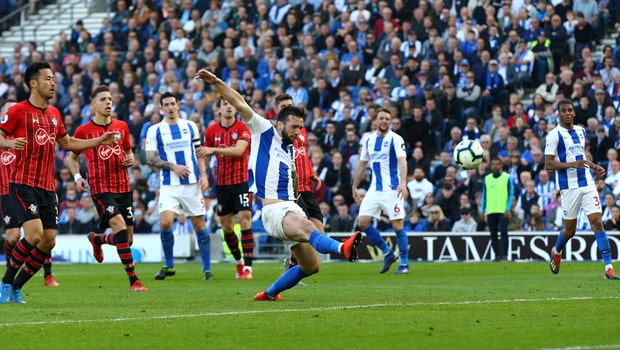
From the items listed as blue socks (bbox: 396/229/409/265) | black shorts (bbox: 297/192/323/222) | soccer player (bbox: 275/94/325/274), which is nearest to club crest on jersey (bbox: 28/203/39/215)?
soccer player (bbox: 275/94/325/274)

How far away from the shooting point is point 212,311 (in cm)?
1081

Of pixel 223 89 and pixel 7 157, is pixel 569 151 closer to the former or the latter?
pixel 223 89

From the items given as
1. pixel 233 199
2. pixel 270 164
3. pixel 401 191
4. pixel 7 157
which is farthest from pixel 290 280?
pixel 401 191

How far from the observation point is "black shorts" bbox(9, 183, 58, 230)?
12.0 m

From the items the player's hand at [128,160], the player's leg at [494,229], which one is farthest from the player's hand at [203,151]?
the player's leg at [494,229]

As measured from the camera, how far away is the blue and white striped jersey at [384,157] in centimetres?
1883

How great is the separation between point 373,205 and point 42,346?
36.7ft

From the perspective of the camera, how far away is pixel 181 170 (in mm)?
17500

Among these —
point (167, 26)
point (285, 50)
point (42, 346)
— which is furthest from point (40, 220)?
point (167, 26)

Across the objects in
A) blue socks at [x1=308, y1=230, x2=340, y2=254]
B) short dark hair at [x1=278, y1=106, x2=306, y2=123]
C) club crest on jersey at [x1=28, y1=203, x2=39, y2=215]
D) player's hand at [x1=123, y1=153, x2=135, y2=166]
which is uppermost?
short dark hair at [x1=278, y1=106, x2=306, y2=123]

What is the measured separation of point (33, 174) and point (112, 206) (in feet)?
9.45

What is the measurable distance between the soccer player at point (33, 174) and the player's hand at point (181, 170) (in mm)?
4981

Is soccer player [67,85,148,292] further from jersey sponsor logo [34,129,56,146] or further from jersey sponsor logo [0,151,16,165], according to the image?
jersey sponsor logo [34,129,56,146]

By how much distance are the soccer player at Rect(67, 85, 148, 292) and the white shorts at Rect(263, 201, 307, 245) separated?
3685mm
